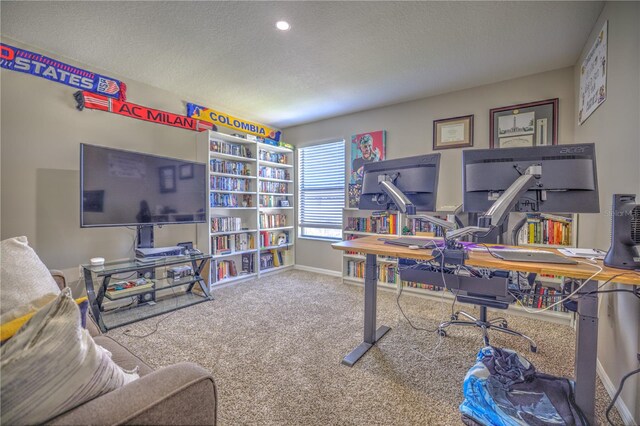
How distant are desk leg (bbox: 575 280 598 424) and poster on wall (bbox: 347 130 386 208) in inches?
110

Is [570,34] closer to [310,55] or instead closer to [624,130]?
[624,130]

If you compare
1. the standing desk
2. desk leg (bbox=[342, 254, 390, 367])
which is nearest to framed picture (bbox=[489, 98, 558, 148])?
the standing desk

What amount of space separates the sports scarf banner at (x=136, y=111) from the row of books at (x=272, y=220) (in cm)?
148

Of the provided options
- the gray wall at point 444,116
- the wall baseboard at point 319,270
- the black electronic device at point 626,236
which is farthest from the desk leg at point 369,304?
the wall baseboard at point 319,270

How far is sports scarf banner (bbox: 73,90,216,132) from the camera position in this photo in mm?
2680

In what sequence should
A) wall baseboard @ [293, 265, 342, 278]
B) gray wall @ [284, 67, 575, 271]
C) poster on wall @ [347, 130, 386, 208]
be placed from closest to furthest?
gray wall @ [284, 67, 575, 271]
poster on wall @ [347, 130, 386, 208]
wall baseboard @ [293, 265, 342, 278]

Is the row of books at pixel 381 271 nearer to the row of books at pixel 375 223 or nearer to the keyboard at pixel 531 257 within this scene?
the row of books at pixel 375 223

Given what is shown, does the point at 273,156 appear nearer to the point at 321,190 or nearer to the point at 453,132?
the point at 321,190

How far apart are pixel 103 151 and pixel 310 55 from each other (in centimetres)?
214

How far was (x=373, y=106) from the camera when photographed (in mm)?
3861

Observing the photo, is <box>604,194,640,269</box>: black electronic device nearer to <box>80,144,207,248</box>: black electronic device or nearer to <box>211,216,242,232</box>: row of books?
<box>80,144,207,248</box>: black electronic device

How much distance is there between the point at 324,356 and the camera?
1.98 metres

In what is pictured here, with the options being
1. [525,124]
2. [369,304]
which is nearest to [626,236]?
[369,304]

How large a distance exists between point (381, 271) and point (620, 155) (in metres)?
2.56
